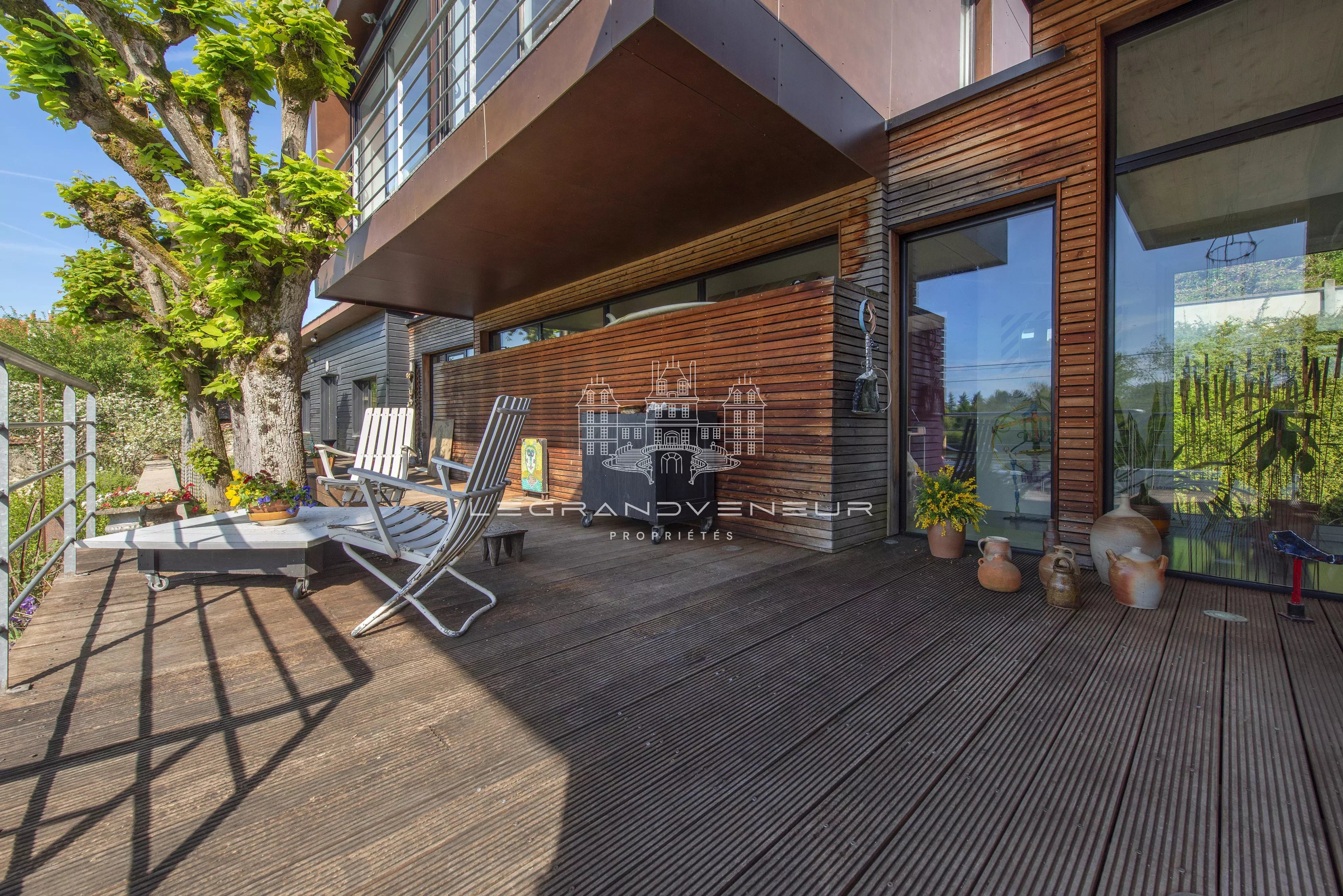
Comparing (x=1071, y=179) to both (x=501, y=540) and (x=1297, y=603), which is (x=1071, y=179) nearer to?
(x=1297, y=603)

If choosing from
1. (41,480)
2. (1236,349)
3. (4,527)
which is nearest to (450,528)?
(4,527)

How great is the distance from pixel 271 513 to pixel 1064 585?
14.6ft

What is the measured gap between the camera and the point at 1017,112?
3.72 metres

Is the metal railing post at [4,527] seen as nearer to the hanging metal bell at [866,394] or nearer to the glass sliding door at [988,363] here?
the hanging metal bell at [866,394]

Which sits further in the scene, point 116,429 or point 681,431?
point 116,429

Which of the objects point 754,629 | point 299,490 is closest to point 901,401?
point 754,629

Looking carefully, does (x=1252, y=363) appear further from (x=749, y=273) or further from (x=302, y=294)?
(x=302, y=294)

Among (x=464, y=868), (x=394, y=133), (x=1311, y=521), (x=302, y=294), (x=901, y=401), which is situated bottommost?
(x=464, y=868)

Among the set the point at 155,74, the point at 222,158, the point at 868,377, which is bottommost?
the point at 868,377

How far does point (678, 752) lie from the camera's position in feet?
5.03

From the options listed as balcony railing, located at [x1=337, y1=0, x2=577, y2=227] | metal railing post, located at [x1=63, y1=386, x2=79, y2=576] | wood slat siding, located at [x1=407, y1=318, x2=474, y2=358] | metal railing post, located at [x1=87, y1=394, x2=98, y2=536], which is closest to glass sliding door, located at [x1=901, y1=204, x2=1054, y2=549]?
balcony railing, located at [x1=337, y1=0, x2=577, y2=227]

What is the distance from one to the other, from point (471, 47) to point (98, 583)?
231 inches

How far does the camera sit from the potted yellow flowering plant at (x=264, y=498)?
3.25 m

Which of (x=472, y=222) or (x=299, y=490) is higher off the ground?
(x=472, y=222)
